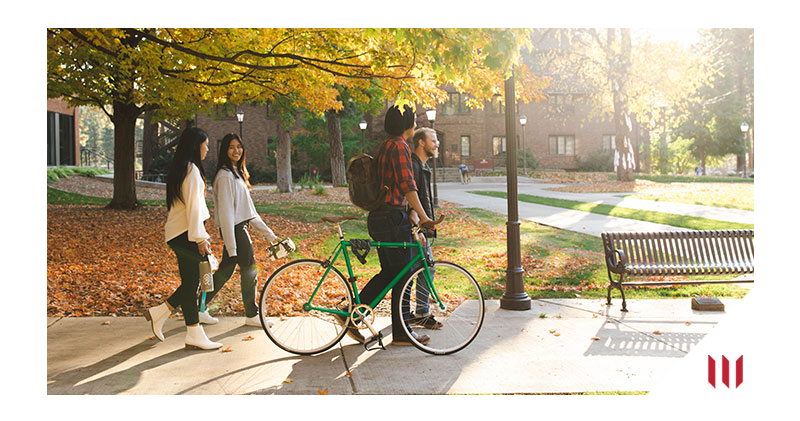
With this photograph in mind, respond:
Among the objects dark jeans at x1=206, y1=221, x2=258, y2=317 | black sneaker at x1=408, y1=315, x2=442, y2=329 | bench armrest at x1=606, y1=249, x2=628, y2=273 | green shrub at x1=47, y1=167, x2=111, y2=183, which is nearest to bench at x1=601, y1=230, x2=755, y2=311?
bench armrest at x1=606, y1=249, x2=628, y2=273

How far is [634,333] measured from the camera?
620cm

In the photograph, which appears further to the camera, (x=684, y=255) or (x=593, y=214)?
(x=593, y=214)

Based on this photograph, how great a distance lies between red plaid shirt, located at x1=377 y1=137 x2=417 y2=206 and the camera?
539cm

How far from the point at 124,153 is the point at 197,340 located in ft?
35.9

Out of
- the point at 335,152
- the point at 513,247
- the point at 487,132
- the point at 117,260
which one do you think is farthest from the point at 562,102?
the point at 513,247

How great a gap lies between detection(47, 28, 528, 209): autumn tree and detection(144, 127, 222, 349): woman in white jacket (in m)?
2.16

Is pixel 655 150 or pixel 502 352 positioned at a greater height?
pixel 655 150

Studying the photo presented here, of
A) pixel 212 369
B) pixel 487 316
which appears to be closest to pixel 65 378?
pixel 212 369

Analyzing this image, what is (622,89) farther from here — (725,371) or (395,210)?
(395,210)

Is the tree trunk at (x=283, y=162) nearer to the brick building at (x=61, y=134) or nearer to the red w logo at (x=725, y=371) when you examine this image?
the brick building at (x=61, y=134)

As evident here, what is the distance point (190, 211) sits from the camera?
5324mm

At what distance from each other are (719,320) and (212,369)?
492cm

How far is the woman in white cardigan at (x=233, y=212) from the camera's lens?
5.91 meters
